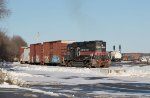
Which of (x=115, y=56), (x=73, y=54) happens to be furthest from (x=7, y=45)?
(x=73, y=54)

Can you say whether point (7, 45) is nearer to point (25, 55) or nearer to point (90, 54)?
point (25, 55)

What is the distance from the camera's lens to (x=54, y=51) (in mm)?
60875

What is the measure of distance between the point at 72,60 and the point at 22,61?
2869 centimetres

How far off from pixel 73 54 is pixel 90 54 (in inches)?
166

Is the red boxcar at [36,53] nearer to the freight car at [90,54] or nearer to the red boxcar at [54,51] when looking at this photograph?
the red boxcar at [54,51]

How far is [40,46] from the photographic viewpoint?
2630 inches

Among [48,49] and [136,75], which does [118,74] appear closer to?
[136,75]

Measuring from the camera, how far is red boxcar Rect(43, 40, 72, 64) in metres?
58.5

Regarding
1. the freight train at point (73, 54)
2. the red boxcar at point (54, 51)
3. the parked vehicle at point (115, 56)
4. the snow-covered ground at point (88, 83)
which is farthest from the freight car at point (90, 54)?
the parked vehicle at point (115, 56)

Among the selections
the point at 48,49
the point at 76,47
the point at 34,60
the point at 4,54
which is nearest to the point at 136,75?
the point at 76,47

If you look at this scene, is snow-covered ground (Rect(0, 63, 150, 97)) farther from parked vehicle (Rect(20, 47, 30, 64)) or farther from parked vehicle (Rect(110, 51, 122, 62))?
parked vehicle (Rect(110, 51, 122, 62))

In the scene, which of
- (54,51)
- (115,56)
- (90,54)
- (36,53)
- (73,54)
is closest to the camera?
(90,54)

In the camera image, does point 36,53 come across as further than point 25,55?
No

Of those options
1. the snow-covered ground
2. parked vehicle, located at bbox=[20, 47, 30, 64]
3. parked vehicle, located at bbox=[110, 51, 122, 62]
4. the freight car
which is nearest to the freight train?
the freight car
